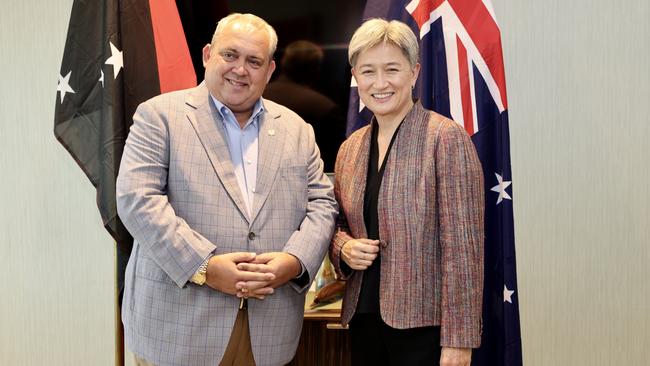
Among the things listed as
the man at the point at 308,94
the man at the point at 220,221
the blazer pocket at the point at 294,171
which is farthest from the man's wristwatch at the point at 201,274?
the man at the point at 308,94

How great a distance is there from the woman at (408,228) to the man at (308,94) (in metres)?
0.84

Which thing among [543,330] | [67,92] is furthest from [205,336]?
[543,330]

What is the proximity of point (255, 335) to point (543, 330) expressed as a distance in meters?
1.53

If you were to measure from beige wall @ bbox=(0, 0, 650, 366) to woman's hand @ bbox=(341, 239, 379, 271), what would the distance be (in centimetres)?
124

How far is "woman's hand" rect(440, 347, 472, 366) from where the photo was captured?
1.59 m

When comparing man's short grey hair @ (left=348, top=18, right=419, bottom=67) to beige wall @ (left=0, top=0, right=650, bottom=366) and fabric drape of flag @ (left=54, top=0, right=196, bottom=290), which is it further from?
beige wall @ (left=0, top=0, right=650, bottom=366)

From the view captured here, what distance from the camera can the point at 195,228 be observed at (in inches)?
67.9

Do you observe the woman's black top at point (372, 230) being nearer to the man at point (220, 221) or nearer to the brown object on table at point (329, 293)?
the man at point (220, 221)

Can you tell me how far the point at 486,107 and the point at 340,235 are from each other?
80cm

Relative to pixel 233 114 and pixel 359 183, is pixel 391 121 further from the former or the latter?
pixel 233 114

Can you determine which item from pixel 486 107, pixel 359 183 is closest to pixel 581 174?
pixel 486 107

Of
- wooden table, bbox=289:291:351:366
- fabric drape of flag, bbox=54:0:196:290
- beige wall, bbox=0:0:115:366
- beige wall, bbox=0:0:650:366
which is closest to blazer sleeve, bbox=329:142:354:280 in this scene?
wooden table, bbox=289:291:351:366

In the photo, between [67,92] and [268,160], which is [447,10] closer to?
[268,160]

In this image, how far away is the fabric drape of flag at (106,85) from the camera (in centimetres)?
221
